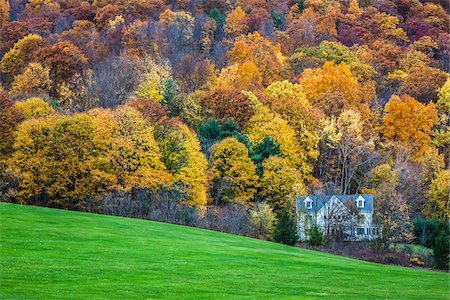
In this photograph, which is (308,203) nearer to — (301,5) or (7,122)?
(7,122)

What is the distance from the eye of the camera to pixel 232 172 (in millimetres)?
72250

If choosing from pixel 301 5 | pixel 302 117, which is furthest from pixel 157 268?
pixel 301 5

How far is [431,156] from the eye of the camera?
266 feet

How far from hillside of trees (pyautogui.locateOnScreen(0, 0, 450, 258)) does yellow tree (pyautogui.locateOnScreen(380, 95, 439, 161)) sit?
179mm

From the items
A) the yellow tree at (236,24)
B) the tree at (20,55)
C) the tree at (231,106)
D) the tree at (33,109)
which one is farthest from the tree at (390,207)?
→ the yellow tree at (236,24)

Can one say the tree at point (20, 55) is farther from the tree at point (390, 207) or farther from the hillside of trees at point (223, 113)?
the tree at point (390, 207)

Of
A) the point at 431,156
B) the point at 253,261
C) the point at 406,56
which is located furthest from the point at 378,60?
the point at 253,261

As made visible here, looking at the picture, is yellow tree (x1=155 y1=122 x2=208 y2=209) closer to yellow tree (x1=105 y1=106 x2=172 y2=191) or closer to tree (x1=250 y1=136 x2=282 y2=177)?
yellow tree (x1=105 y1=106 x2=172 y2=191)

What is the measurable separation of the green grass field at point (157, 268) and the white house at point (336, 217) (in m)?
19.2

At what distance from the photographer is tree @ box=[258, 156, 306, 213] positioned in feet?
237

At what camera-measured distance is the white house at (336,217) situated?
6456cm

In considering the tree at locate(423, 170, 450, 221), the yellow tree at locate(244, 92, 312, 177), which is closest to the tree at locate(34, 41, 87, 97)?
the yellow tree at locate(244, 92, 312, 177)

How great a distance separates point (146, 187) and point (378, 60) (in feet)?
213

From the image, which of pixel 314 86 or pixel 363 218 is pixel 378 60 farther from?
pixel 363 218
